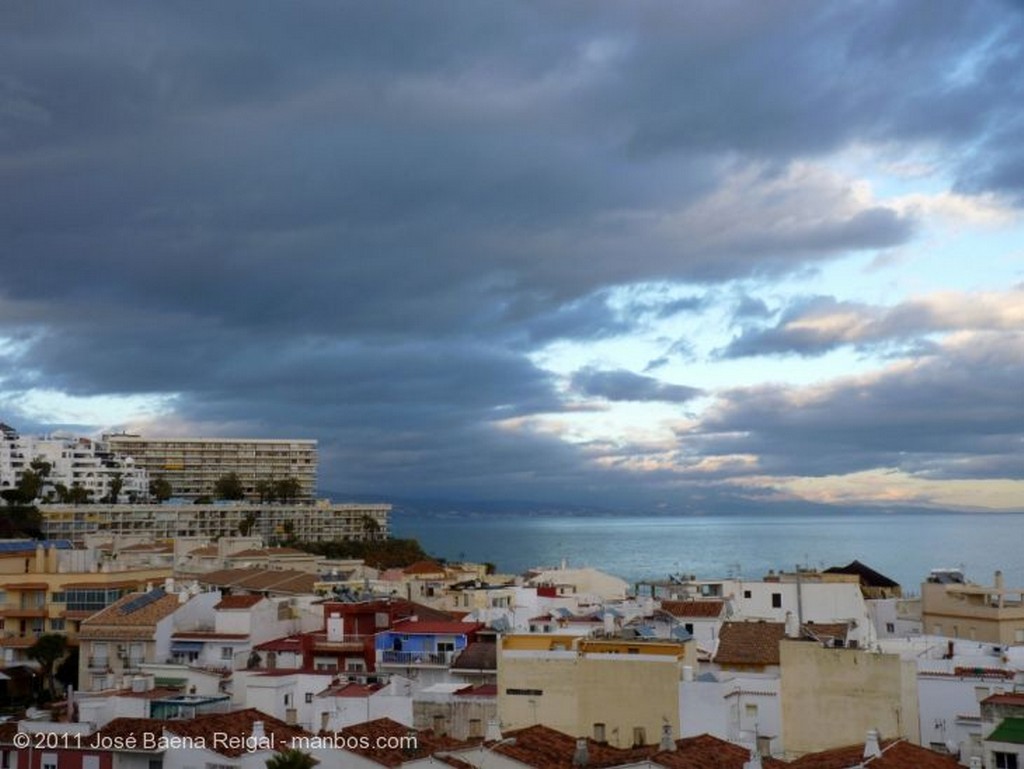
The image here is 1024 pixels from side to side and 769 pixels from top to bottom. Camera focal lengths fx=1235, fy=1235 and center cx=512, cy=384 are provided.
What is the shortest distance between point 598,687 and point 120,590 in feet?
109

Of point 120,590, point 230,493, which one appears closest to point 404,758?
point 120,590

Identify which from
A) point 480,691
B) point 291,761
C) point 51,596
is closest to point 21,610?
point 51,596

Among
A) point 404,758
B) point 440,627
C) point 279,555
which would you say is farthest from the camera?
point 279,555

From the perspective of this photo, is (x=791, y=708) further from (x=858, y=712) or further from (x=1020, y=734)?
(x=1020, y=734)

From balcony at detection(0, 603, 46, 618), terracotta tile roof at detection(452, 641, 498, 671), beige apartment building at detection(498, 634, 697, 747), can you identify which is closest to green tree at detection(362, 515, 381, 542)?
balcony at detection(0, 603, 46, 618)

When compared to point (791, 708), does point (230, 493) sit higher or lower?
higher

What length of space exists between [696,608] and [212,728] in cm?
2426

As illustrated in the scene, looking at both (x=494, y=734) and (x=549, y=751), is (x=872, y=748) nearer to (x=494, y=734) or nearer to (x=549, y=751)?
(x=549, y=751)

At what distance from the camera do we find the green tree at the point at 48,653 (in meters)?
50.2

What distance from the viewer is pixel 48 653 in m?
50.1

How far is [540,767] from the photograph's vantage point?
2619 cm

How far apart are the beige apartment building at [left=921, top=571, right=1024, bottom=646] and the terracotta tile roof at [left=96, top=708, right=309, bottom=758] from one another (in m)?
33.7

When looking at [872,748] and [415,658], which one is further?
[415,658]

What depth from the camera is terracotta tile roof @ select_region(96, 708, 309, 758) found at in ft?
94.8
